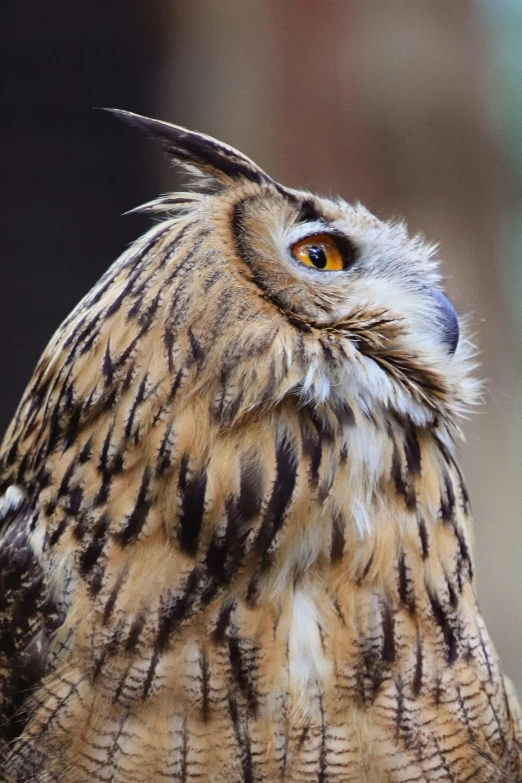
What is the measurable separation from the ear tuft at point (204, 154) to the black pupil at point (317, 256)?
0.12 m

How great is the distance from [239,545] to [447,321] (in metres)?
0.47

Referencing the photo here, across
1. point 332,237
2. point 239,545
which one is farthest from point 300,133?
point 239,545

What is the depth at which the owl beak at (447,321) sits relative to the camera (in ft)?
3.96

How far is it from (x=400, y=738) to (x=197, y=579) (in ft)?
1.09

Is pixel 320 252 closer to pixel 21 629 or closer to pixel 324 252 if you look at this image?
pixel 324 252

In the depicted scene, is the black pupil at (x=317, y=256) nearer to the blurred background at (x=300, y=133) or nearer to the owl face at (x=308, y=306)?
the owl face at (x=308, y=306)

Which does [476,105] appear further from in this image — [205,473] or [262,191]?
[205,473]

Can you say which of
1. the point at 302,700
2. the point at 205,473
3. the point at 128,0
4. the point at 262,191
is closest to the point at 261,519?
the point at 205,473

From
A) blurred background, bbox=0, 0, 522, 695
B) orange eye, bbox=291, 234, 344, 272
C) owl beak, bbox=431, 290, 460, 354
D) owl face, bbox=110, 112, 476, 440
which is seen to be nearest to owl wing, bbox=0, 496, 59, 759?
owl face, bbox=110, 112, 476, 440

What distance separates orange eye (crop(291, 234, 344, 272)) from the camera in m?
1.15

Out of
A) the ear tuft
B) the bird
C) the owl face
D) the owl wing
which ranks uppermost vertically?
the ear tuft

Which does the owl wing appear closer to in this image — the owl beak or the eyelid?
the eyelid

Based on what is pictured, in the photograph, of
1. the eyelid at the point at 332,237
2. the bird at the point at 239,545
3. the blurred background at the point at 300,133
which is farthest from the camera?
the blurred background at the point at 300,133

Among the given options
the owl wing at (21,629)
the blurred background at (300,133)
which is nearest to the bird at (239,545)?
the owl wing at (21,629)
